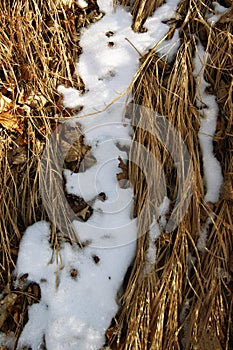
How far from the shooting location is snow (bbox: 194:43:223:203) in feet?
6.67

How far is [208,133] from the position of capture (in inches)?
82.4

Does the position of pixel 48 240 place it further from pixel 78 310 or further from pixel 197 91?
pixel 197 91

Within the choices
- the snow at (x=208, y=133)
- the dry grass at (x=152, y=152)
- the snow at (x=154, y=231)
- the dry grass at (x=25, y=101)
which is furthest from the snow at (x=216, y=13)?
the snow at (x=154, y=231)

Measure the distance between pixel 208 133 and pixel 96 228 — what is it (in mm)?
803

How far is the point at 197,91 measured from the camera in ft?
6.93

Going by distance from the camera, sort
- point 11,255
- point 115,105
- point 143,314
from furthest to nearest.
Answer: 1. point 115,105
2. point 11,255
3. point 143,314

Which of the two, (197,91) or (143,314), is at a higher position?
(197,91)

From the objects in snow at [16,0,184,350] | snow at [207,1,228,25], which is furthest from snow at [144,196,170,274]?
→ snow at [207,1,228,25]

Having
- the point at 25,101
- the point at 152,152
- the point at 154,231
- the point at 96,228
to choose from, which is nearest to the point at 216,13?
the point at 152,152

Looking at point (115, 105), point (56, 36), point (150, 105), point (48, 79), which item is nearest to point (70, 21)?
point (56, 36)

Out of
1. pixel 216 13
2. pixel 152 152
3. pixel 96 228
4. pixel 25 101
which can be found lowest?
pixel 96 228

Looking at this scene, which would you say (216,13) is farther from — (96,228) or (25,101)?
(96,228)

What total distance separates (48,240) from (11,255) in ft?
0.69

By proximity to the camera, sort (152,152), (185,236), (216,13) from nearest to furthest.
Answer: (185,236)
(152,152)
(216,13)
